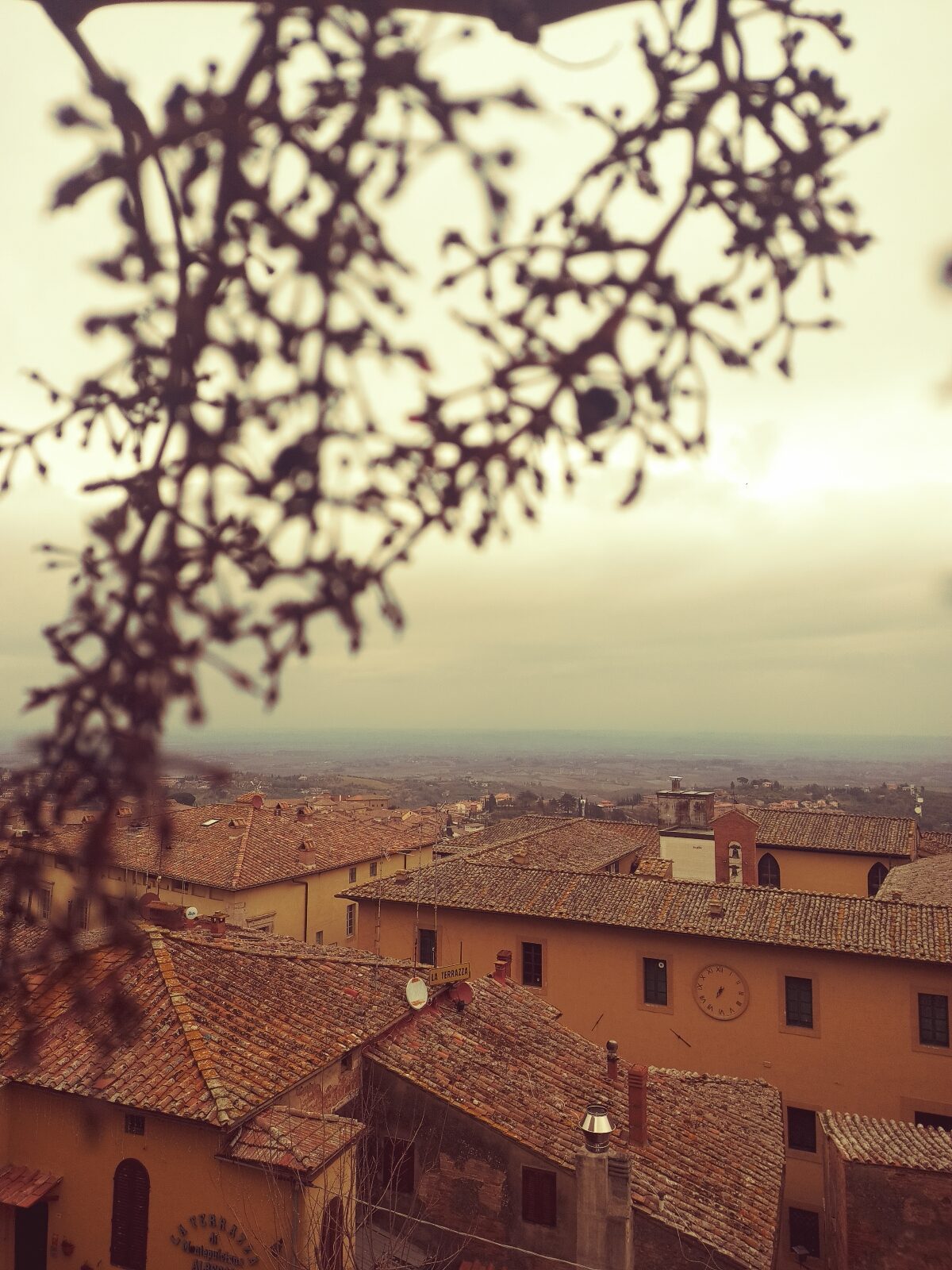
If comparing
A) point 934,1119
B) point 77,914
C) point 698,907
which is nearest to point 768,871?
point 698,907

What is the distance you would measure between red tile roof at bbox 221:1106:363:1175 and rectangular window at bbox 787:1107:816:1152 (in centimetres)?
1070

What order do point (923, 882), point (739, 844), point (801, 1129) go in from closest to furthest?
point (801, 1129)
point (923, 882)
point (739, 844)

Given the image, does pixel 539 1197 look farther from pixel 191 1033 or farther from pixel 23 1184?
pixel 23 1184

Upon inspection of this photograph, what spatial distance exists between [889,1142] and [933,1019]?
5282mm

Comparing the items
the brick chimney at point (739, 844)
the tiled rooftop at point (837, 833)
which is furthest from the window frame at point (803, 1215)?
the tiled rooftop at point (837, 833)

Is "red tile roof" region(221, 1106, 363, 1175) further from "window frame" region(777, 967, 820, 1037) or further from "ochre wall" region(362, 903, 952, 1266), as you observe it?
"window frame" region(777, 967, 820, 1037)

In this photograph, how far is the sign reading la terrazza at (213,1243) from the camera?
25.6ft

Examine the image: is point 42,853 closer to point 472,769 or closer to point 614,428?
point 614,428

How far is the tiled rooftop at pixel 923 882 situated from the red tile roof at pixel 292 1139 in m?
15.2

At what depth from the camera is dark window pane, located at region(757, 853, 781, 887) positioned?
3325 centimetres

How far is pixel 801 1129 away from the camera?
15.8 meters

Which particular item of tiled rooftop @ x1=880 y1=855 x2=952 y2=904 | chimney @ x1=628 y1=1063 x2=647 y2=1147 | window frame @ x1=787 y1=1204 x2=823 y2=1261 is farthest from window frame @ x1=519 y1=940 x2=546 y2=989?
tiled rooftop @ x1=880 y1=855 x2=952 y2=904

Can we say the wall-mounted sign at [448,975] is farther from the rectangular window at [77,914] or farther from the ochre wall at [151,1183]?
the rectangular window at [77,914]

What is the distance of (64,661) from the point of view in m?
1.63
